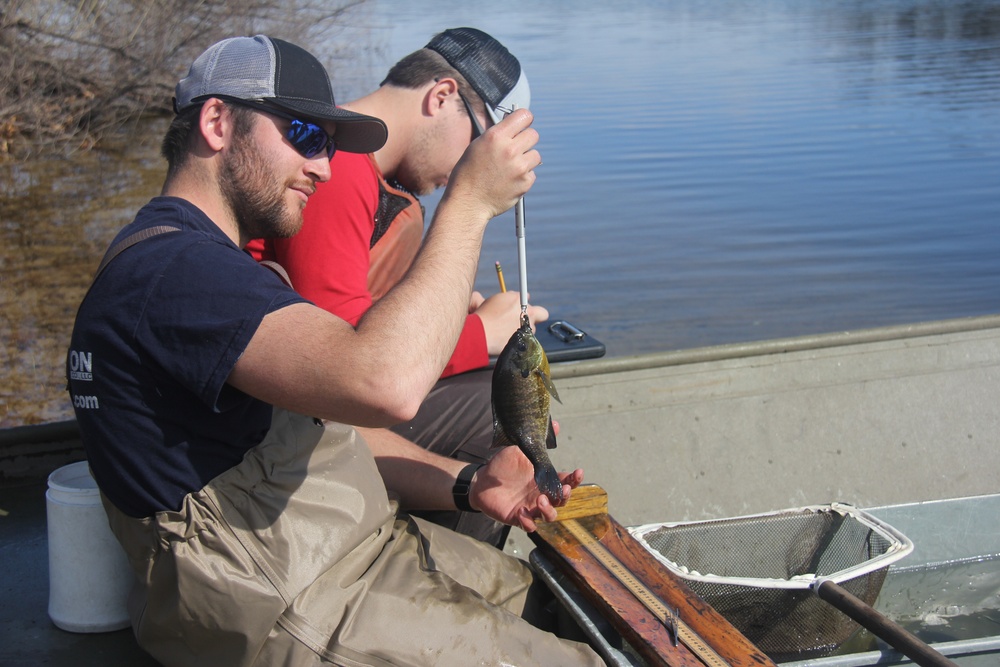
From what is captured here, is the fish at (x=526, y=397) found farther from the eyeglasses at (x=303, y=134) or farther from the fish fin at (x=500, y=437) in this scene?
the eyeglasses at (x=303, y=134)

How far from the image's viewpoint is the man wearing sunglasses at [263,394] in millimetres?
2229

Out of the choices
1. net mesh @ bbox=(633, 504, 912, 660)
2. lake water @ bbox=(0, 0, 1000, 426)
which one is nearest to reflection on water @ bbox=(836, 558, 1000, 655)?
net mesh @ bbox=(633, 504, 912, 660)

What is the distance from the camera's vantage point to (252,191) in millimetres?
2658

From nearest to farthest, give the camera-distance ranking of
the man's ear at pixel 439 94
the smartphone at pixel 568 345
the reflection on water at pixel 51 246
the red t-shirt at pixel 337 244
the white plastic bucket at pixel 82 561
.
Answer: the white plastic bucket at pixel 82 561
the red t-shirt at pixel 337 244
the man's ear at pixel 439 94
the smartphone at pixel 568 345
the reflection on water at pixel 51 246

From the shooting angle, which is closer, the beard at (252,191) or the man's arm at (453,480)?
the beard at (252,191)

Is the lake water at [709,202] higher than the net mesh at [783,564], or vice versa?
the net mesh at [783,564]

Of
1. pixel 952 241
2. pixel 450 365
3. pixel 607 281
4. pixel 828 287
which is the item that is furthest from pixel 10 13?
pixel 450 365

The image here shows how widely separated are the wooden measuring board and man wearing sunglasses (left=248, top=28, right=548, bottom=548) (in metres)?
0.40

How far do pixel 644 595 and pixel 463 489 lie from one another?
68cm

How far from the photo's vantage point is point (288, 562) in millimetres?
2518

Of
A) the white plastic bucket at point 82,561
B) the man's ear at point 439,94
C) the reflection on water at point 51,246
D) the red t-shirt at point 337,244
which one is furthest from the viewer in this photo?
the reflection on water at point 51,246

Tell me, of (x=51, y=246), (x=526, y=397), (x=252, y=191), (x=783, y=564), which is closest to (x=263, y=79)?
(x=252, y=191)

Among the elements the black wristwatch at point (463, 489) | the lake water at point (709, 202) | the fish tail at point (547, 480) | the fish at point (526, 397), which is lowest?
the lake water at point (709, 202)

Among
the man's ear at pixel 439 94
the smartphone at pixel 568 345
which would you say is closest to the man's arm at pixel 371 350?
the man's ear at pixel 439 94
